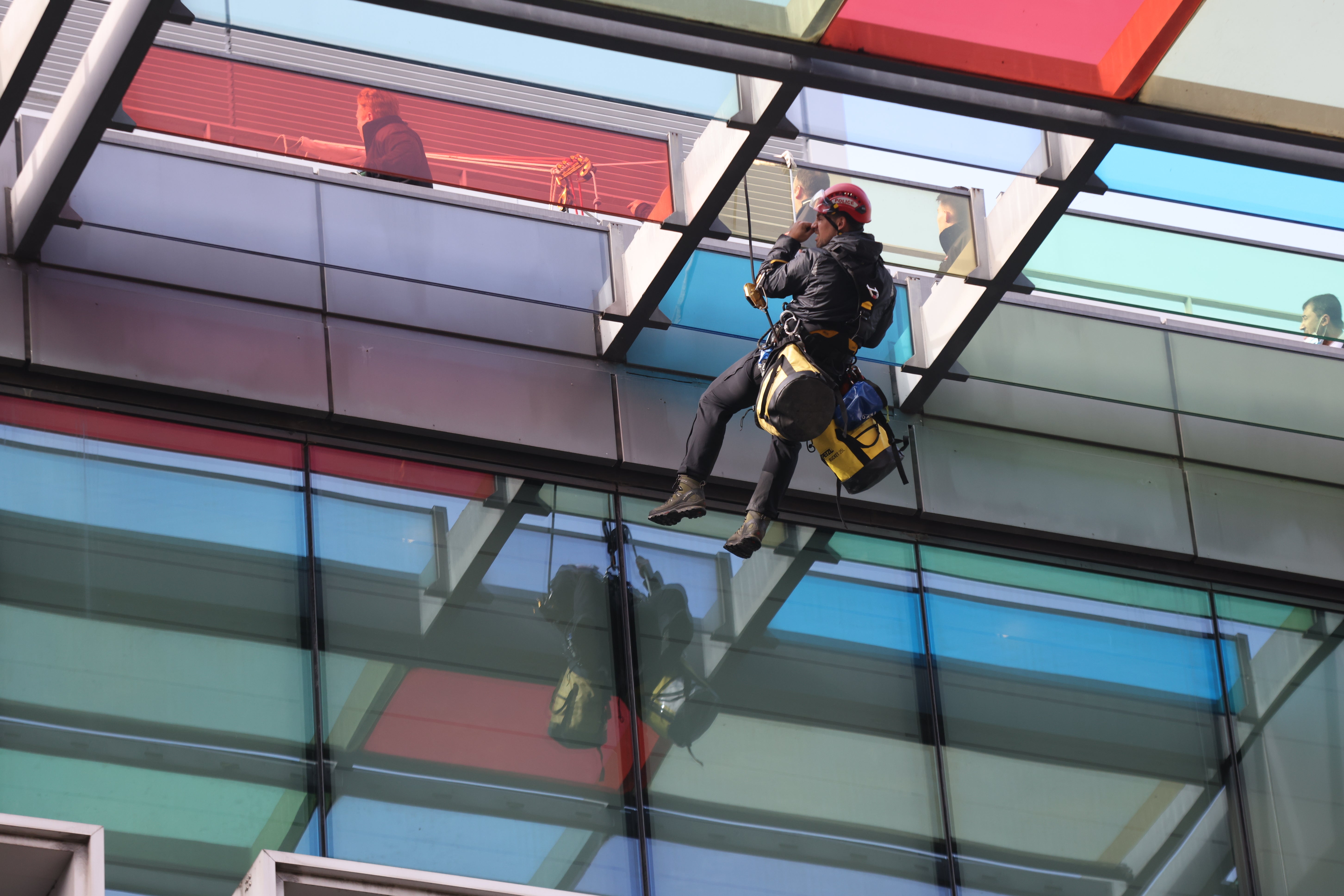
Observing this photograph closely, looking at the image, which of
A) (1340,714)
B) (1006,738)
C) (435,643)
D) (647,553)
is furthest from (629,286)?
(1340,714)

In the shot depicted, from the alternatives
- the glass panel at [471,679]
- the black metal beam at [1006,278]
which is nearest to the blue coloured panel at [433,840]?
the glass panel at [471,679]

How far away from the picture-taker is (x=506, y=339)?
12.6m

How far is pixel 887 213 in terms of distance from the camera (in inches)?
457

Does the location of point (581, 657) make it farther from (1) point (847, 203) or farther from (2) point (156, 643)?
(1) point (847, 203)

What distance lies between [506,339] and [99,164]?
96.3 inches

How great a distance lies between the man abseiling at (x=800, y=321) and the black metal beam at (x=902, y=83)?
0.58 m

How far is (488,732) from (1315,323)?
16.6 ft

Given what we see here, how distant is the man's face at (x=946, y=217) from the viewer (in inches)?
467

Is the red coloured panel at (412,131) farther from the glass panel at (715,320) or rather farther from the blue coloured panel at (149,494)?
the blue coloured panel at (149,494)

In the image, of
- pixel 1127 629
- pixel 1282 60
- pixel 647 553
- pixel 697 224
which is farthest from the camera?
pixel 1127 629

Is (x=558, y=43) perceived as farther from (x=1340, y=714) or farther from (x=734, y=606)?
(x=1340, y=714)

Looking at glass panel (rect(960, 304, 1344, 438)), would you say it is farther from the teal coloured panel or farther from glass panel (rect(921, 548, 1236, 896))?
the teal coloured panel

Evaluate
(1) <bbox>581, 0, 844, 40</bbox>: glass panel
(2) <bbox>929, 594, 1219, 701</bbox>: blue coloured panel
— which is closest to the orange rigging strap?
(1) <bbox>581, 0, 844, 40</bbox>: glass panel

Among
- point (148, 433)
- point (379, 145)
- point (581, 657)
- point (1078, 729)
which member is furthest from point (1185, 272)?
point (148, 433)
